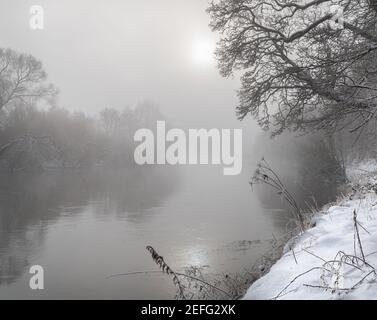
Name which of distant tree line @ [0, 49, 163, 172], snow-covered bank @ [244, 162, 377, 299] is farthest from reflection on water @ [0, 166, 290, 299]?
distant tree line @ [0, 49, 163, 172]

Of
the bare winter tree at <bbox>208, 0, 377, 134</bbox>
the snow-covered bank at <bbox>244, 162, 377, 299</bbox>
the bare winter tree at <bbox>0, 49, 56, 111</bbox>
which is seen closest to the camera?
the snow-covered bank at <bbox>244, 162, 377, 299</bbox>

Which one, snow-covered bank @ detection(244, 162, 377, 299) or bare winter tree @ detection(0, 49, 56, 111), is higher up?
bare winter tree @ detection(0, 49, 56, 111)

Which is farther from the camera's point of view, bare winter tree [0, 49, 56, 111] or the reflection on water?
bare winter tree [0, 49, 56, 111]

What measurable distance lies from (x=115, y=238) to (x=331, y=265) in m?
13.0

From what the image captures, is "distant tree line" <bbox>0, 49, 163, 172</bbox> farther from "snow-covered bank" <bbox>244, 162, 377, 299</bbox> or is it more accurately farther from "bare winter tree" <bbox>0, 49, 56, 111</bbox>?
"snow-covered bank" <bbox>244, 162, 377, 299</bbox>

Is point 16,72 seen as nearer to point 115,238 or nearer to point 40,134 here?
point 40,134

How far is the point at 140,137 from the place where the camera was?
95.7m

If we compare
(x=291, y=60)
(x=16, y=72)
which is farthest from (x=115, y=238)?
(x=16, y=72)

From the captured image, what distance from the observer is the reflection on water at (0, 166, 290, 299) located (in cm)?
1172

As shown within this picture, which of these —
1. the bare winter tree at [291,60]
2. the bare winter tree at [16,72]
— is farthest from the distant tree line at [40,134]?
the bare winter tree at [291,60]

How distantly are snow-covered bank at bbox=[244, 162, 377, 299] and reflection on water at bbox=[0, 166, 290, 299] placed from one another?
413 cm

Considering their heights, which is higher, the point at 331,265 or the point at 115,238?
the point at 331,265

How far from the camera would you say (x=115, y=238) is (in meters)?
17.7

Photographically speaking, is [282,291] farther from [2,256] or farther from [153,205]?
[153,205]
